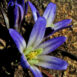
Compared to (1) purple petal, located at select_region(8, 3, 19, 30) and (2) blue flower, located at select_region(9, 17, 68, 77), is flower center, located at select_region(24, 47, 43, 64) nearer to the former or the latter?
(2) blue flower, located at select_region(9, 17, 68, 77)

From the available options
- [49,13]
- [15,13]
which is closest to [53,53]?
[49,13]

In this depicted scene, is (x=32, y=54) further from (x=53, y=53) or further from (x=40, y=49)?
(x=53, y=53)

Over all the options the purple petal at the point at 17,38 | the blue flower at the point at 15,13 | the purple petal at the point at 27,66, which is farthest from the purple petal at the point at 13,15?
the purple petal at the point at 27,66

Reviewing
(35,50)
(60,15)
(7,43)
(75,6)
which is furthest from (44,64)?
(75,6)

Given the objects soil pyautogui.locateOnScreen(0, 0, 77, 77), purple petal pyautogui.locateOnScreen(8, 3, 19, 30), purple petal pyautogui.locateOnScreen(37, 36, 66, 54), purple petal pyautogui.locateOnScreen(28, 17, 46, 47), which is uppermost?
purple petal pyautogui.locateOnScreen(8, 3, 19, 30)

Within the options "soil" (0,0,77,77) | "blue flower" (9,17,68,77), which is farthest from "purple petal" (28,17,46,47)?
"soil" (0,0,77,77)

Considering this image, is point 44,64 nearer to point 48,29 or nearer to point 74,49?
point 48,29
